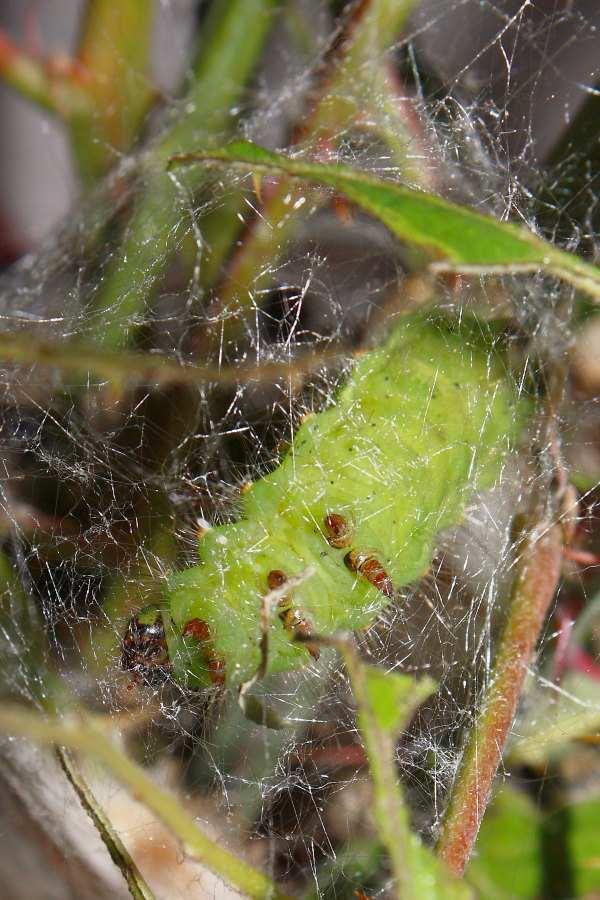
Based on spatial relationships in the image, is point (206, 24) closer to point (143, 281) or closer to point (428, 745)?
point (143, 281)

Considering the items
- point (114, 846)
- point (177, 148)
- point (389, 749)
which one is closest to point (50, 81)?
point (177, 148)

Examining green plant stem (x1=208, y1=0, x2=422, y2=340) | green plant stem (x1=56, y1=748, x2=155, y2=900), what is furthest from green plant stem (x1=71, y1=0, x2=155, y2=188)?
green plant stem (x1=56, y1=748, x2=155, y2=900)

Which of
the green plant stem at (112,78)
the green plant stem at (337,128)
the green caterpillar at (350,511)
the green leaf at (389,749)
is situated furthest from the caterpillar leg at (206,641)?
the green plant stem at (112,78)

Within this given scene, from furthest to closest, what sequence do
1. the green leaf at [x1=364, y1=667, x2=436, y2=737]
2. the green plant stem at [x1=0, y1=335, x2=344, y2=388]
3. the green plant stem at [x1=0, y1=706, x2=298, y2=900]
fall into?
the green plant stem at [x1=0, y1=335, x2=344, y2=388]
the green plant stem at [x1=0, y1=706, x2=298, y2=900]
the green leaf at [x1=364, y1=667, x2=436, y2=737]

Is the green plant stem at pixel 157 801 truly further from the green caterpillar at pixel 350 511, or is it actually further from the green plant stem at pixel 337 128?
the green plant stem at pixel 337 128

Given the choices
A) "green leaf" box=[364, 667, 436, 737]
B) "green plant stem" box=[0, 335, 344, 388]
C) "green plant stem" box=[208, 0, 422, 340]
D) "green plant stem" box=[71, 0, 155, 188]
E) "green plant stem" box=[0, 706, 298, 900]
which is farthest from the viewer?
"green plant stem" box=[71, 0, 155, 188]

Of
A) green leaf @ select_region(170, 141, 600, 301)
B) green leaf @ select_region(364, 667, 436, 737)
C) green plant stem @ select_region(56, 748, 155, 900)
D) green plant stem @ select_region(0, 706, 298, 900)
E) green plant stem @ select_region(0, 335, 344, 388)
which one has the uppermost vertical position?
green leaf @ select_region(170, 141, 600, 301)

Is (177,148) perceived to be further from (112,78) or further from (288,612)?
(288,612)

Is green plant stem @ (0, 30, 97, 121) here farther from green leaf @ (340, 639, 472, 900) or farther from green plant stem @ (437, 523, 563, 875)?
green leaf @ (340, 639, 472, 900)
